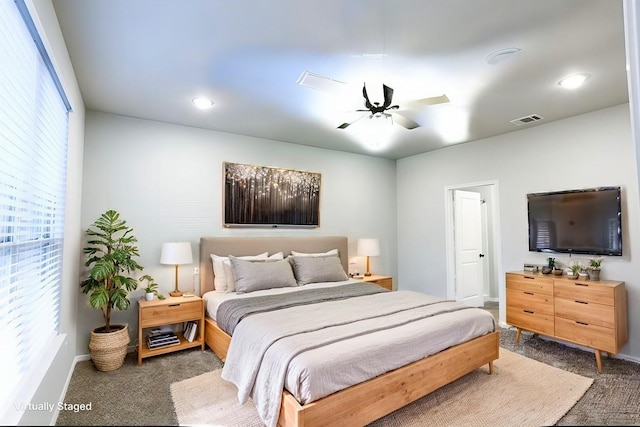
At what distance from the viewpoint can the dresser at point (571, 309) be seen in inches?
118

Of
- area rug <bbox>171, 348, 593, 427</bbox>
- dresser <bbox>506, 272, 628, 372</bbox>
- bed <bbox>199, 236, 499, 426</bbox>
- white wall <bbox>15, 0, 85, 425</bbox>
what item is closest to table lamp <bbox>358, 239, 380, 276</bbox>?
bed <bbox>199, 236, 499, 426</bbox>

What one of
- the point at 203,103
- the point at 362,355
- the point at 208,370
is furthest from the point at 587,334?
the point at 203,103

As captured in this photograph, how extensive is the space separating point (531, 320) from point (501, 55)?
2857mm

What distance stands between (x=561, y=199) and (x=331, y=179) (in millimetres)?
3017

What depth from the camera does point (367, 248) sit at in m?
4.96

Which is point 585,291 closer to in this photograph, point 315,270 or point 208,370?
point 315,270

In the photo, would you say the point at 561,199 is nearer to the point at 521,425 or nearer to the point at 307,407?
the point at 521,425

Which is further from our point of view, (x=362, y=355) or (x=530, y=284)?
(x=530, y=284)

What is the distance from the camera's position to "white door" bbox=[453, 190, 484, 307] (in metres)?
5.19

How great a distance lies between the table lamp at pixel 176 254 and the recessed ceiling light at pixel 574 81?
3.99 meters

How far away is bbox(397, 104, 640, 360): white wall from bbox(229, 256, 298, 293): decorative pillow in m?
A: 2.56

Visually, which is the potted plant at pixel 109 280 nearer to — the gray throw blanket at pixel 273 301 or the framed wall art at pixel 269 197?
the gray throw blanket at pixel 273 301

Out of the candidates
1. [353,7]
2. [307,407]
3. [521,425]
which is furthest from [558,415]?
[353,7]

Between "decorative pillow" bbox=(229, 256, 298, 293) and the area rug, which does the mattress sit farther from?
the area rug
